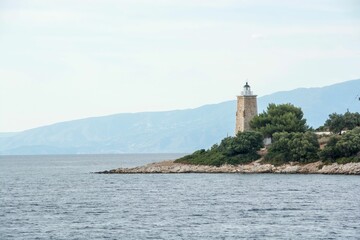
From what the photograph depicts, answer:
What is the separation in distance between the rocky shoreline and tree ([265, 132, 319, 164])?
109 cm

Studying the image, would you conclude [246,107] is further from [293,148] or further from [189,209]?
[189,209]

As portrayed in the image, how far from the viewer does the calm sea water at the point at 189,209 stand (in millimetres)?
51406

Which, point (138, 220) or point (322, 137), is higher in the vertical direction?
point (322, 137)

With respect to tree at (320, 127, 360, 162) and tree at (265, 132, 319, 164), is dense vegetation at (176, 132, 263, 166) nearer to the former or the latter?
tree at (265, 132, 319, 164)

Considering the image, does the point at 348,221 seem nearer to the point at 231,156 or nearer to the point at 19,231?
the point at 19,231

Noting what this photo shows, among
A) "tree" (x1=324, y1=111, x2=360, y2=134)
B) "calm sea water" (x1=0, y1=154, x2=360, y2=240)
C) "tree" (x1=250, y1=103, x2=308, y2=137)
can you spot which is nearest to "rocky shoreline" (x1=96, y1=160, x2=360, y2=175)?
"calm sea water" (x1=0, y1=154, x2=360, y2=240)

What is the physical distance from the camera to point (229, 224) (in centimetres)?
5475

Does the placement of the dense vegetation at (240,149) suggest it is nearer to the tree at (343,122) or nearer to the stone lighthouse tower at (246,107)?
the stone lighthouse tower at (246,107)

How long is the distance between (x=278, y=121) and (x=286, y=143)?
11.6m

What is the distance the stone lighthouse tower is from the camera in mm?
117750

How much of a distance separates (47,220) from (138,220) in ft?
18.9

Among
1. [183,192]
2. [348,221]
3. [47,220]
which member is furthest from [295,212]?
[183,192]

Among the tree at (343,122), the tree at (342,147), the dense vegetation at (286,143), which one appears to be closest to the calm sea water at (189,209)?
the tree at (342,147)

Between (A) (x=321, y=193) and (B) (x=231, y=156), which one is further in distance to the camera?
(B) (x=231, y=156)
